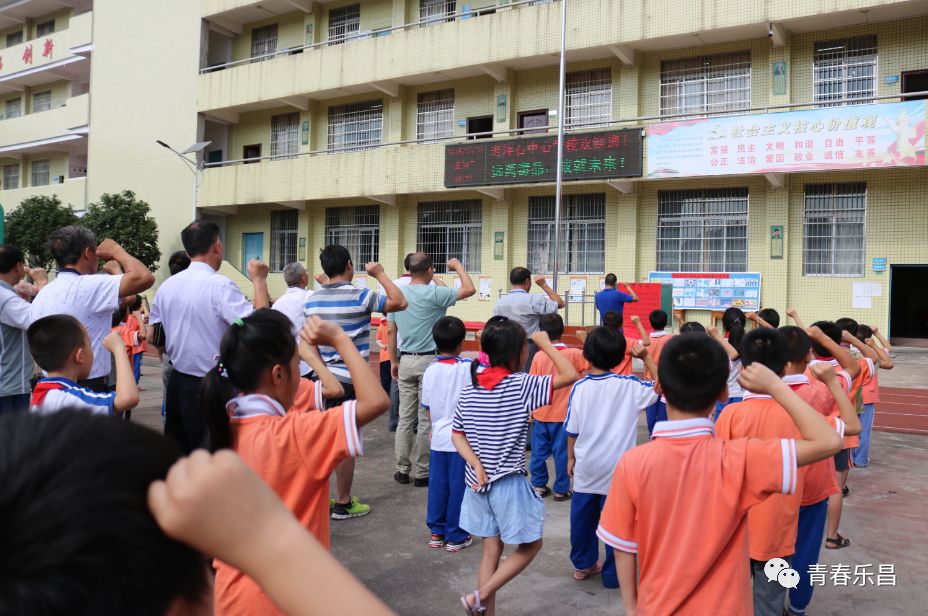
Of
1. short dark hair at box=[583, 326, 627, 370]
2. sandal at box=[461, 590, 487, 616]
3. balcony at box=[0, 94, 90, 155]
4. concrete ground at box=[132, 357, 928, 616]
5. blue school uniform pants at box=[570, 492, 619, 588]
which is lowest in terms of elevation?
concrete ground at box=[132, 357, 928, 616]

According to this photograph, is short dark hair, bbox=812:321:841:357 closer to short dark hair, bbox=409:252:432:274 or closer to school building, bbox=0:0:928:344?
short dark hair, bbox=409:252:432:274

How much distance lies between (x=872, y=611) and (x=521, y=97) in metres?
16.2

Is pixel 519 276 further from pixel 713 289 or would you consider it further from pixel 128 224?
pixel 128 224

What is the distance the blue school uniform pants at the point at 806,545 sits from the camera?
3295 mm

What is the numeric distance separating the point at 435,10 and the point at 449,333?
56.7 feet

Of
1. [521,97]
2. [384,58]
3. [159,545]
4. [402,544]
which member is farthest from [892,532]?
[384,58]

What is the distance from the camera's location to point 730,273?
15.5 metres

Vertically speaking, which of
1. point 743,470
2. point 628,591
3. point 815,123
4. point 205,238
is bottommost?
point 628,591

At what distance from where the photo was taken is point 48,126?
2667 cm

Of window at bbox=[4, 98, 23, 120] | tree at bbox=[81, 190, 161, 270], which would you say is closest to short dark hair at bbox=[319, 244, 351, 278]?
tree at bbox=[81, 190, 161, 270]

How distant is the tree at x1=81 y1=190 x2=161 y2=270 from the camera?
70.3 feet

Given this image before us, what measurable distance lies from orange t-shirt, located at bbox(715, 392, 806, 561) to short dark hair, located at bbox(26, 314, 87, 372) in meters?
2.86

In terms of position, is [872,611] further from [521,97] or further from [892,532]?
[521,97]

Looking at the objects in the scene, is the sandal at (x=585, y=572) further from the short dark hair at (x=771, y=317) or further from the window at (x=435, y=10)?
the window at (x=435, y=10)
